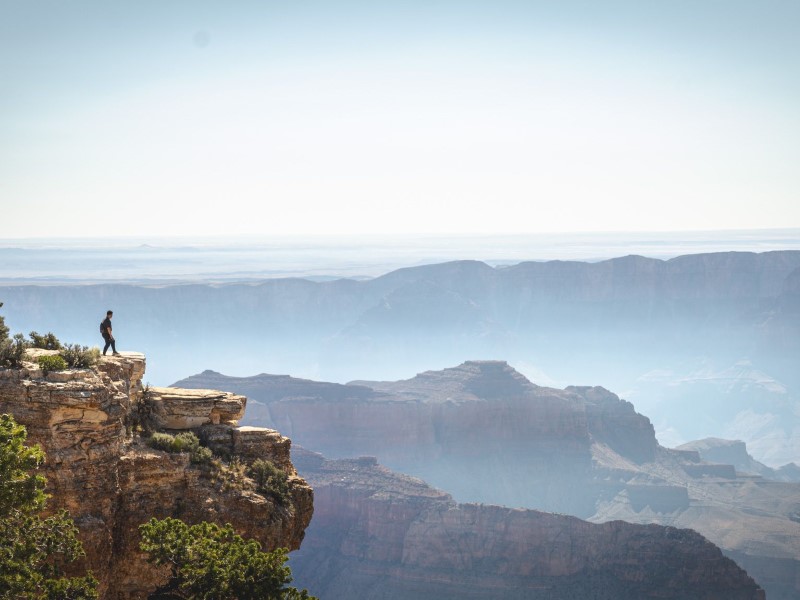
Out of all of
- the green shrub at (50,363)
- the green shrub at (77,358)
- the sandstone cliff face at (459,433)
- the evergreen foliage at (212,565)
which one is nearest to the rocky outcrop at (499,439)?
the sandstone cliff face at (459,433)

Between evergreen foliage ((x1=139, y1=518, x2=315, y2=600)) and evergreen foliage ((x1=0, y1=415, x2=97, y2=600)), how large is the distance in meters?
1.79

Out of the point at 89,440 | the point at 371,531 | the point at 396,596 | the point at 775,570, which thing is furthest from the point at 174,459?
the point at 775,570

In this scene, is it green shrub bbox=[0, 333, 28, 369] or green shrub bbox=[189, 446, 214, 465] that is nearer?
green shrub bbox=[0, 333, 28, 369]

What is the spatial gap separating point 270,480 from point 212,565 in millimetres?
6056

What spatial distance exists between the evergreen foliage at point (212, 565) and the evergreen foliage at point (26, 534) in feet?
5.88

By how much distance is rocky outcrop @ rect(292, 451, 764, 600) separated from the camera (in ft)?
289

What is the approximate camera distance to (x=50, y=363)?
2823 centimetres

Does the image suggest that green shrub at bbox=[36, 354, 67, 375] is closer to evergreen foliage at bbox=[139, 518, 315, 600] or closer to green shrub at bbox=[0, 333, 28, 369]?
green shrub at bbox=[0, 333, 28, 369]

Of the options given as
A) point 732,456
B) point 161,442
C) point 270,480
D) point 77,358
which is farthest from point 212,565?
point 732,456

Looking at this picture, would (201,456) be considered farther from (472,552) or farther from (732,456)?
(732,456)

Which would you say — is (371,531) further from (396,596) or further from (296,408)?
(296,408)

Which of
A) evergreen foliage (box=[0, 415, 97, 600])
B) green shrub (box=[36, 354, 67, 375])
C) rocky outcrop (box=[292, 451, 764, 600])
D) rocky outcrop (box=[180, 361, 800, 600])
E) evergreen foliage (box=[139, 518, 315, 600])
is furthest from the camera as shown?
rocky outcrop (box=[180, 361, 800, 600])

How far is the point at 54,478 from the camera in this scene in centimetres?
2728

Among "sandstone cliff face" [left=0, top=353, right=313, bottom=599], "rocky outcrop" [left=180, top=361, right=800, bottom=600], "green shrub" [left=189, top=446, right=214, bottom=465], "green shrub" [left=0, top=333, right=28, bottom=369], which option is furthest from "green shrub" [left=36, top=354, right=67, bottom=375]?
"rocky outcrop" [left=180, top=361, right=800, bottom=600]
